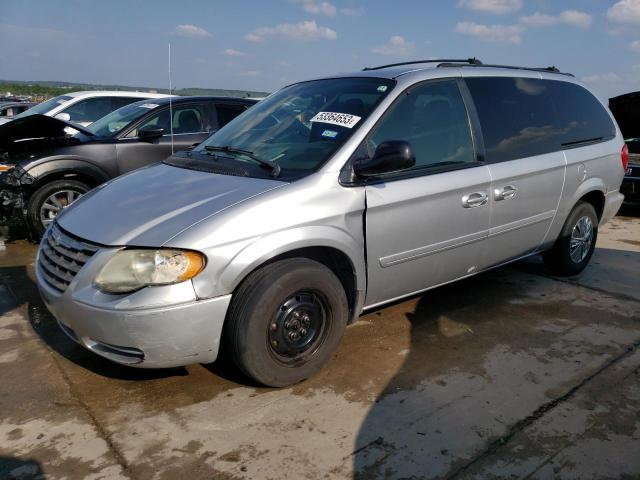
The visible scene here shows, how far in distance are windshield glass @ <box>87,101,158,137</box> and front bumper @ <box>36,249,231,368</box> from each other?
4086 millimetres

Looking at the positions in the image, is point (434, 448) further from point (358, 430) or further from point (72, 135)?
point (72, 135)

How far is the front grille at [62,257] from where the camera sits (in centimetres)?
275

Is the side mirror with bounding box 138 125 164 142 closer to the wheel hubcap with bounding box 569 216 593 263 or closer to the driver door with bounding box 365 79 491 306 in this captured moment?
the driver door with bounding box 365 79 491 306

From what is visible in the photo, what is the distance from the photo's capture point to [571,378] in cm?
313

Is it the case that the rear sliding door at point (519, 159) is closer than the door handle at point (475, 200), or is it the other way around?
the door handle at point (475, 200)

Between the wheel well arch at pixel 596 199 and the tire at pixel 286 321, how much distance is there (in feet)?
9.43

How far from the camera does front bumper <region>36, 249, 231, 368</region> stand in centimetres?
252

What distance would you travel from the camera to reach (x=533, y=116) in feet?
13.8

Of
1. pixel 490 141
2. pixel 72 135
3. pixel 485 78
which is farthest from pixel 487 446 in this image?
pixel 72 135

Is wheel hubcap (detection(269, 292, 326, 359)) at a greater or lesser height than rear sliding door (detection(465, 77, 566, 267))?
lesser

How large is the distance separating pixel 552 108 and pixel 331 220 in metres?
2.52

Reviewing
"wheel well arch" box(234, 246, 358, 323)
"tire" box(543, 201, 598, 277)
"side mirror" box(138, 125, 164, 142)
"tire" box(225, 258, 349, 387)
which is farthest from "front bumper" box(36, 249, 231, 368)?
"side mirror" box(138, 125, 164, 142)

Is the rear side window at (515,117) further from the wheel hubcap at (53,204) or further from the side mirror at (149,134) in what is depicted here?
the wheel hubcap at (53,204)

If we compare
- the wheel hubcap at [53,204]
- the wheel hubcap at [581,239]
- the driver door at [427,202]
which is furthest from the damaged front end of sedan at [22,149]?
the wheel hubcap at [581,239]
